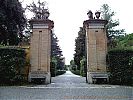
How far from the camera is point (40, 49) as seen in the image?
773 inches

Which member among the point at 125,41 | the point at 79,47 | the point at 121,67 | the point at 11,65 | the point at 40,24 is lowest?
the point at 121,67

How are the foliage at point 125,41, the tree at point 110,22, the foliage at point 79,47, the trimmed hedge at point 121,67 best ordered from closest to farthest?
the trimmed hedge at point 121,67, the foliage at point 125,41, the foliage at point 79,47, the tree at point 110,22

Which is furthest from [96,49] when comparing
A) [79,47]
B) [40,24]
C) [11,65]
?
[79,47]

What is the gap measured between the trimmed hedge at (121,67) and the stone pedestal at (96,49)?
0.88m

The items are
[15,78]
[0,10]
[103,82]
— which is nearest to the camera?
[15,78]

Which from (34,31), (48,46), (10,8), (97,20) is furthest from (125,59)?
(10,8)

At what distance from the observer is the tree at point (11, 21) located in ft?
86.6

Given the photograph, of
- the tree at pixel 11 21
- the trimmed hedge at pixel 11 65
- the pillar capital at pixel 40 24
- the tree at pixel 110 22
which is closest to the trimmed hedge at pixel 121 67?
the pillar capital at pixel 40 24

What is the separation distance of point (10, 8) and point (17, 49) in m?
9.44

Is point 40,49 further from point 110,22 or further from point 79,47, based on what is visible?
point 110,22

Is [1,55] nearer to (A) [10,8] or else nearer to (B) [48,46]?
(B) [48,46]

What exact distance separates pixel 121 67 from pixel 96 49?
2351 mm

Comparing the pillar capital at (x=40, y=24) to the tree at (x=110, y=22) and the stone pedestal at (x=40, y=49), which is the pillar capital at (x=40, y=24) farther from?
the tree at (x=110, y=22)

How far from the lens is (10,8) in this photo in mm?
26562
